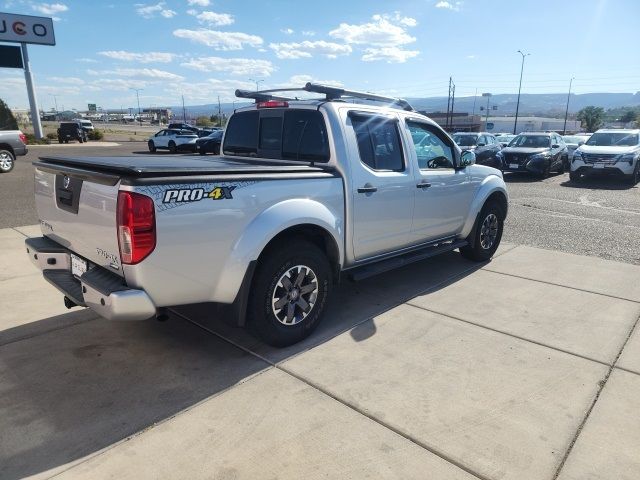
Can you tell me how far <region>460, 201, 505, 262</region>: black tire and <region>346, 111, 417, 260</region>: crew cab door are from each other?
1.54 m

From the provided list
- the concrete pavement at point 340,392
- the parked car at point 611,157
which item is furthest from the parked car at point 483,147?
the concrete pavement at point 340,392

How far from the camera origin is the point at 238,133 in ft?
16.2

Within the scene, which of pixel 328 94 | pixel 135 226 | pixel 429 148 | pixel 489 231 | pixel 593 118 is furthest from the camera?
pixel 593 118

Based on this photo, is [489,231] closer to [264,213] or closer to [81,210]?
[264,213]

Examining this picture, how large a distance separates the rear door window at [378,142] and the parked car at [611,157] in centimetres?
1275

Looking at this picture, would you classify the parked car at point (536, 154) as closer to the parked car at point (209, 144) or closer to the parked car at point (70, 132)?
the parked car at point (209, 144)

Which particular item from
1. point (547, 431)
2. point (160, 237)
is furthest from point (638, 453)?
point (160, 237)

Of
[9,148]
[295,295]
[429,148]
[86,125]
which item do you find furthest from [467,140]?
[86,125]

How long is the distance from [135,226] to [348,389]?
1.75 m

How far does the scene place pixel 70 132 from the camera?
3606cm

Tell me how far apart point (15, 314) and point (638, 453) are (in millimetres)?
4987

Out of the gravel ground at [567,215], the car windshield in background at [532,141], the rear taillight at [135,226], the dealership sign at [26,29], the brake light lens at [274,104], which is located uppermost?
the dealership sign at [26,29]

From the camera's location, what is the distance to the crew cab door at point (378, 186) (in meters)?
4.05

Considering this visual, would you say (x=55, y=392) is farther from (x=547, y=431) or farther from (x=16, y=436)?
(x=547, y=431)
